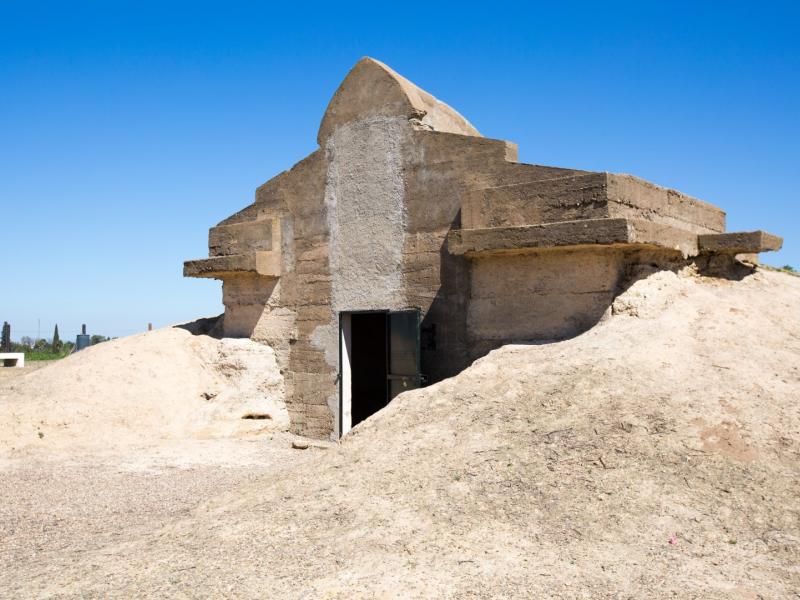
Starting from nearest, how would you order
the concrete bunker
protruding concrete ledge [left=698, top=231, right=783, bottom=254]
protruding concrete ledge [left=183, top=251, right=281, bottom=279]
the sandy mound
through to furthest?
the concrete bunker → protruding concrete ledge [left=698, top=231, right=783, bottom=254] → the sandy mound → protruding concrete ledge [left=183, top=251, right=281, bottom=279]

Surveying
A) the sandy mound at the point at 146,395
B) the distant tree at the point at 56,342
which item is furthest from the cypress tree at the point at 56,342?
the sandy mound at the point at 146,395

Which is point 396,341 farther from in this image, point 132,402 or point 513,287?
point 132,402

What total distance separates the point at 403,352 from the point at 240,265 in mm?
3151

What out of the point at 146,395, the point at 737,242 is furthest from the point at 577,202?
the point at 146,395

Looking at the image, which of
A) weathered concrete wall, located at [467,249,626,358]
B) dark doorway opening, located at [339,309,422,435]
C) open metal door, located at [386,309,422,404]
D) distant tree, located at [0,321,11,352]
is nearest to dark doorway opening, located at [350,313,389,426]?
dark doorway opening, located at [339,309,422,435]

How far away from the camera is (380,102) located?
1015 cm

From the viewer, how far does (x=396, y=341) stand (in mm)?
9500

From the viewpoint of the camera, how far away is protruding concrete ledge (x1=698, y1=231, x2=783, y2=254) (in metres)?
8.71

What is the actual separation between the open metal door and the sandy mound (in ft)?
7.10

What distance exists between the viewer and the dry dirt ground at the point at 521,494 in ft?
14.4

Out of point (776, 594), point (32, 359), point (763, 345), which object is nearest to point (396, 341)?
point (763, 345)

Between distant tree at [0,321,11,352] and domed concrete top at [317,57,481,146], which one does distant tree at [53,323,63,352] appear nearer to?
distant tree at [0,321,11,352]

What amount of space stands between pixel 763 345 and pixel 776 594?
3.44 meters

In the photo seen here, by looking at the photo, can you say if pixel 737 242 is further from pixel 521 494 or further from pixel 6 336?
pixel 6 336
